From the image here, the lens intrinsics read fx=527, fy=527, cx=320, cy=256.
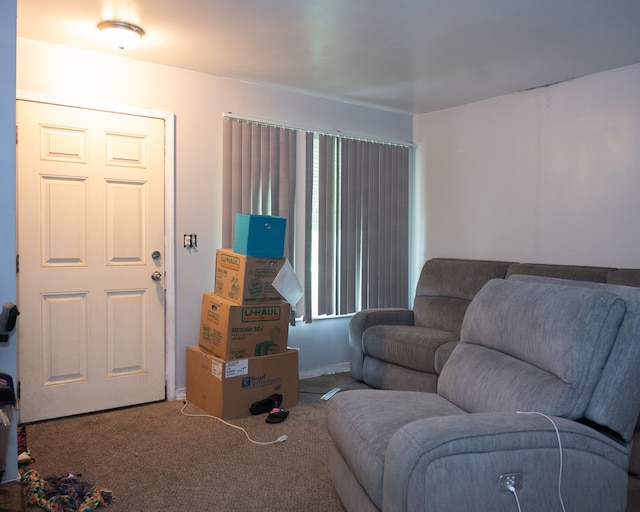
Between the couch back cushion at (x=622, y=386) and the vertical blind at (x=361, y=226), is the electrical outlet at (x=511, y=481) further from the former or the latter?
the vertical blind at (x=361, y=226)

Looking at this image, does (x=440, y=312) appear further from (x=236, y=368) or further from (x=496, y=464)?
(x=496, y=464)

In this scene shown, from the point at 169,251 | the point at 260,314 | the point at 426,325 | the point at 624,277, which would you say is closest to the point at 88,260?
the point at 169,251

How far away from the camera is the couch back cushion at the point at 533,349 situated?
5.67 ft

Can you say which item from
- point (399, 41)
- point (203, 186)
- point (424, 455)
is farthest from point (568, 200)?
point (424, 455)

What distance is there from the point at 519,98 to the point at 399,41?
146 centimetres

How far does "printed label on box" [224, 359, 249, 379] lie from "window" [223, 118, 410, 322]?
0.90 m

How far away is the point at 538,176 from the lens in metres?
3.90

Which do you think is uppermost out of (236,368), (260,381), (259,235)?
(259,235)

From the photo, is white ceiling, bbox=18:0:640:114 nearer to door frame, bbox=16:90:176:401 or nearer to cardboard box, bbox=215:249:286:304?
door frame, bbox=16:90:176:401

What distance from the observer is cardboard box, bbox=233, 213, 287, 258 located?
3.27 metres

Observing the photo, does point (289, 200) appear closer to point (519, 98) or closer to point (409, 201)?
point (409, 201)

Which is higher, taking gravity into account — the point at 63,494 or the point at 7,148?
the point at 7,148

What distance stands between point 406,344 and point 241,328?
1121mm

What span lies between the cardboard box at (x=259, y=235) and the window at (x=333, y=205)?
1.42 ft
